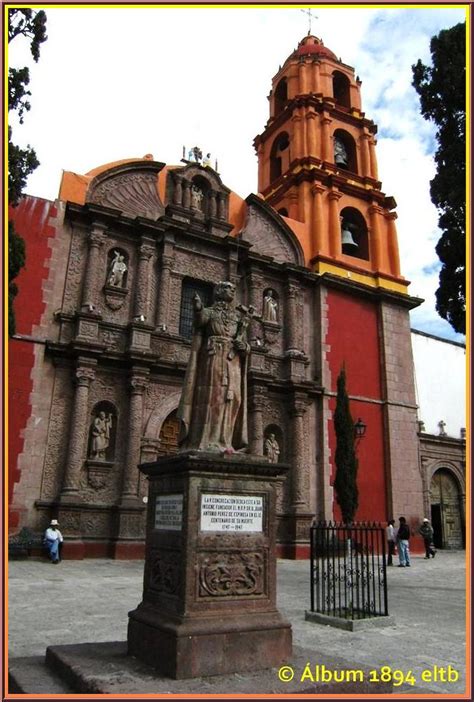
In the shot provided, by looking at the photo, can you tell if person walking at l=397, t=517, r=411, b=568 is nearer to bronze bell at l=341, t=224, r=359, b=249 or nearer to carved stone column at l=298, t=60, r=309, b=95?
bronze bell at l=341, t=224, r=359, b=249

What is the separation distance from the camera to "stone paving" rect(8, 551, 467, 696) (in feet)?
18.0

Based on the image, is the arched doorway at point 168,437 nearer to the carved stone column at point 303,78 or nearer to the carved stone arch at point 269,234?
the carved stone arch at point 269,234

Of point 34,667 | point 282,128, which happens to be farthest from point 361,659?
point 282,128

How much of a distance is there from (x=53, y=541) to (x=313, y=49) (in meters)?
23.8

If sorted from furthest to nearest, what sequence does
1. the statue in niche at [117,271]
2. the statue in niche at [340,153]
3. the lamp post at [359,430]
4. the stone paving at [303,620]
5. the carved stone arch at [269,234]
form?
the statue in niche at [340,153] < the carved stone arch at [269,234] < the lamp post at [359,430] < the statue in niche at [117,271] < the stone paving at [303,620]

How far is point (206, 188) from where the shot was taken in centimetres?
1992

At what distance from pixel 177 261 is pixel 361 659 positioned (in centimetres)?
1443

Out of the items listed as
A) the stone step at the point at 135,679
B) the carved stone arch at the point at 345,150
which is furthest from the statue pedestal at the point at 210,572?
the carved stone arch at the point at 345,150

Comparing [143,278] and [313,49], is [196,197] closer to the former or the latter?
[143,278]

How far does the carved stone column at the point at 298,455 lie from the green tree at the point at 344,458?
1.12 metres

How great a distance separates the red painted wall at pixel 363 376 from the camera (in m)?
19.2

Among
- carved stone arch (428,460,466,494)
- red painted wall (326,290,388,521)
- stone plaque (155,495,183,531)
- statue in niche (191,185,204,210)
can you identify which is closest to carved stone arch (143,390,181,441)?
red painted wall (326,290,388,521)

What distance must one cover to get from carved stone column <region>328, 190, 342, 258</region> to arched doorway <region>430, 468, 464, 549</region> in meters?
10.2

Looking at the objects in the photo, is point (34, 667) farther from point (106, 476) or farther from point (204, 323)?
point (106, 476)
